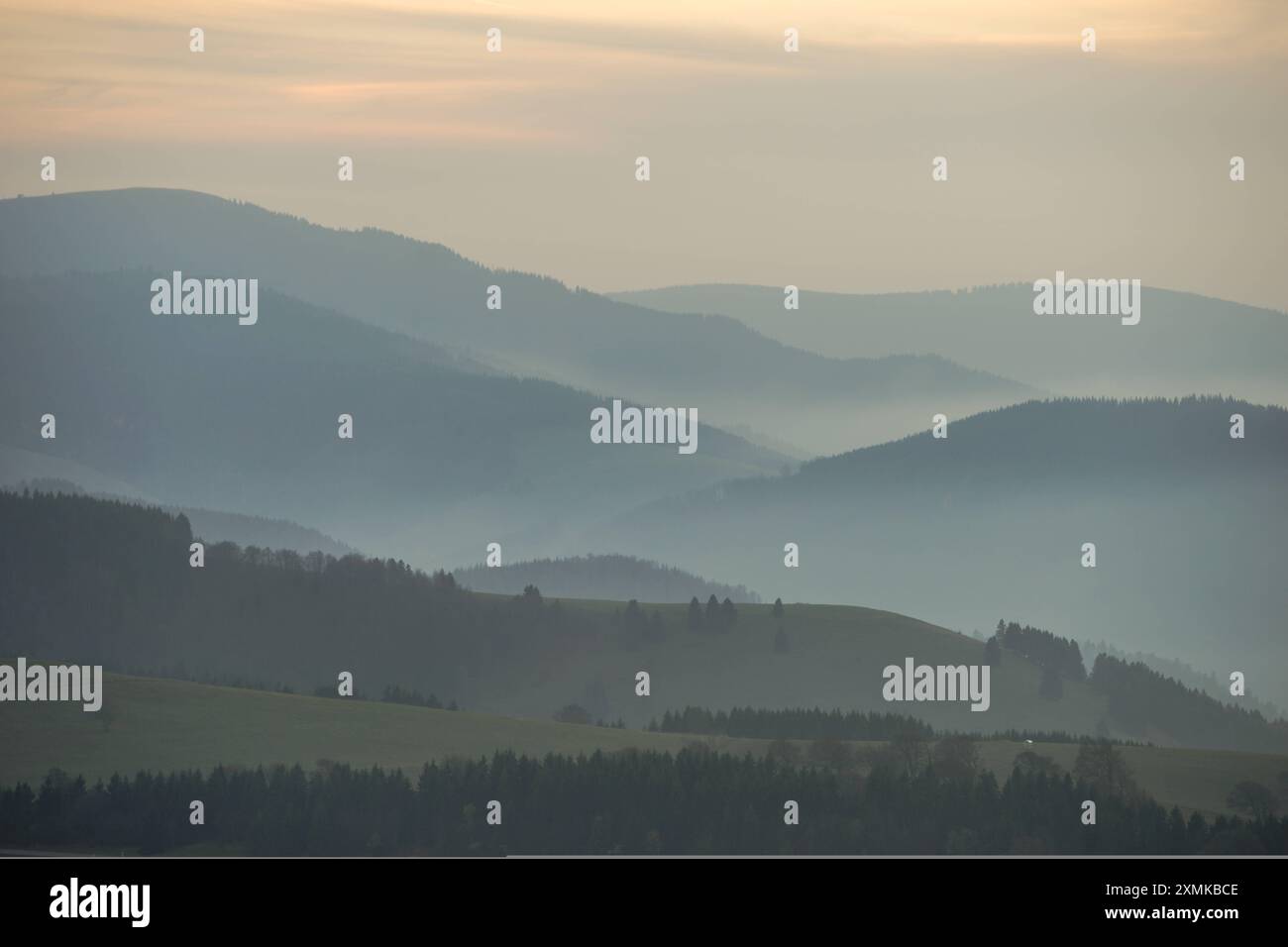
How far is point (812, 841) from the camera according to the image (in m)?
151

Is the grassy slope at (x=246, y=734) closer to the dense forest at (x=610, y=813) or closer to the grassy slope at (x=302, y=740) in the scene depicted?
the grassy slope at (x=302, y=740)

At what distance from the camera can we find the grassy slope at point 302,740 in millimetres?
171000

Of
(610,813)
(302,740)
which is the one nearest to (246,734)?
(302,740)

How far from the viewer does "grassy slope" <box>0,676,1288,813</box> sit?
561 feet

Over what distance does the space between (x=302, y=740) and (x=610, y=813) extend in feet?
117

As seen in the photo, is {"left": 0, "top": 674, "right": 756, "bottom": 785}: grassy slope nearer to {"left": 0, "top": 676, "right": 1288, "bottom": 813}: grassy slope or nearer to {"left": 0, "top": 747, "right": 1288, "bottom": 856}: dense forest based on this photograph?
{"left": 0, "top": 676, "right": 1288, "bottom": 813}: grassy slope

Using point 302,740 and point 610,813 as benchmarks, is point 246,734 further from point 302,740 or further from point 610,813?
point 610,813

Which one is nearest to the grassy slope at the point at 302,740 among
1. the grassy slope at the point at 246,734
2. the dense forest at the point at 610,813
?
the grassy slope at the point at 246,734

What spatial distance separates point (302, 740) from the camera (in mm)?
175000

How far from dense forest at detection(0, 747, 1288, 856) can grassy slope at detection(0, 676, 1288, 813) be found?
4.94 m

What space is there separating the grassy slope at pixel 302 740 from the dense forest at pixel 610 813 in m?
4.94

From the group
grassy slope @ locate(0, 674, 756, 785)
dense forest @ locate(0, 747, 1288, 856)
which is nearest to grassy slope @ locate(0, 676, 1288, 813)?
grassy slope @ locate(0, 674, 756, 785)
